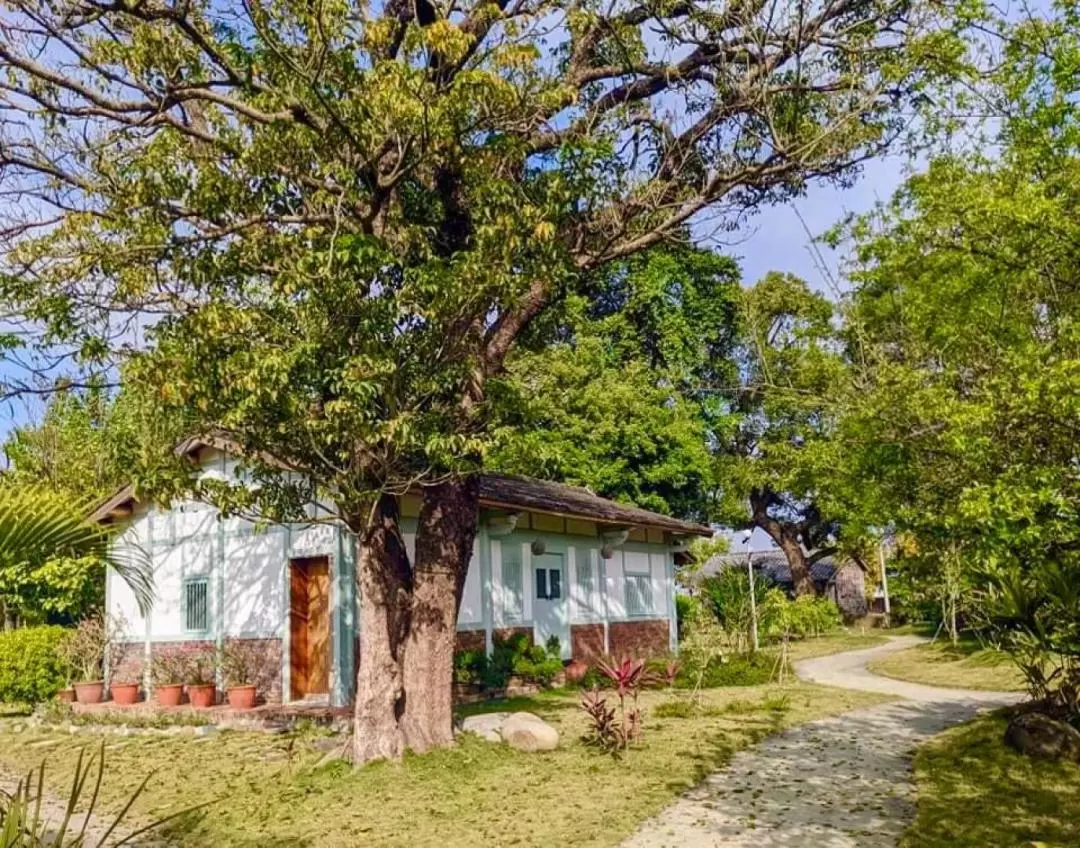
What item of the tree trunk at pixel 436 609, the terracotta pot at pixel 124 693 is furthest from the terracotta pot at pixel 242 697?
the tree trunk at pixel 436 609

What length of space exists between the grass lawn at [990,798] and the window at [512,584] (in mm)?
8526

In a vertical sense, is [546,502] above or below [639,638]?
above

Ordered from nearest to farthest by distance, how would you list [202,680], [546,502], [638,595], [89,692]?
[202,680]
[89,692]
[546,502]
[638,595]

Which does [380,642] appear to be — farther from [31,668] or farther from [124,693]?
[31,668]

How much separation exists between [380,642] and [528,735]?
7.11ft

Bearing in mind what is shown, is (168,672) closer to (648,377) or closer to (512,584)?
(512,584)

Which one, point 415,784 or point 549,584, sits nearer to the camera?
point 415,784

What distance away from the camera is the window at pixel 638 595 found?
69.9 ft

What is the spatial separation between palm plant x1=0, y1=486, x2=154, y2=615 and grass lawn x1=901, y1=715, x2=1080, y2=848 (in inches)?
233

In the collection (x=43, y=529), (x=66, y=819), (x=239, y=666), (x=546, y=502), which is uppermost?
(x=546, y=502)

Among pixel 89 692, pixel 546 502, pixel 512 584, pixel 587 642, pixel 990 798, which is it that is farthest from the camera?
pixel 587 642

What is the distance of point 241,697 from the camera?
1415 cm

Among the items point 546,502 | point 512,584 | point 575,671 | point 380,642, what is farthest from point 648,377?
point 380,642

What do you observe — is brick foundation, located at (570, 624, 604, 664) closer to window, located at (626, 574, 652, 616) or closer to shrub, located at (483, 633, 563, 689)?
window, located at (626, 574, 652, 616)
